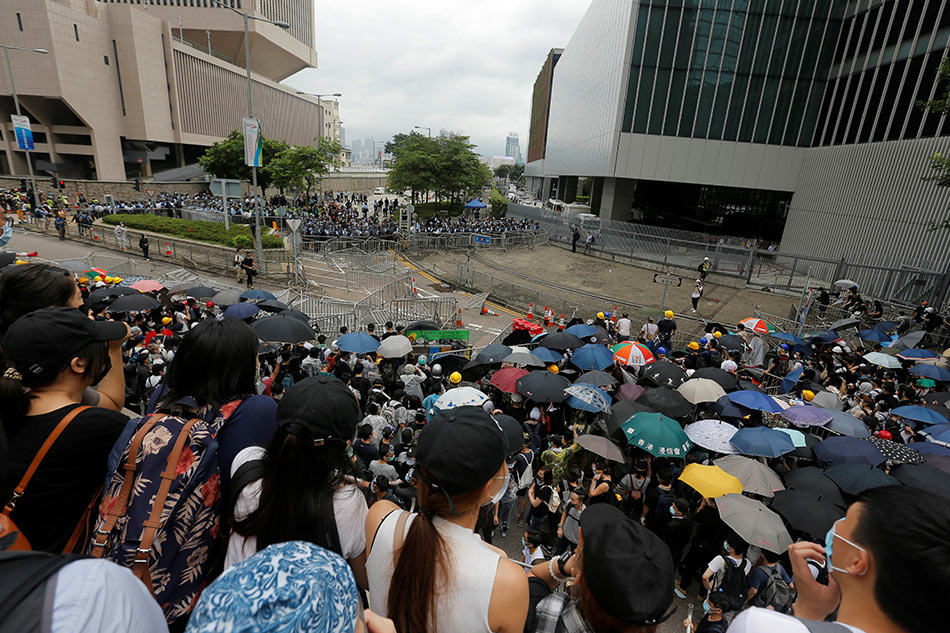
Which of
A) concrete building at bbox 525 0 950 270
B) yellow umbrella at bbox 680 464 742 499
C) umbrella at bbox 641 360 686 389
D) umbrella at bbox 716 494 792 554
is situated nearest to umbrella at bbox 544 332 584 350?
umbrella at bbox 641 360 686 389

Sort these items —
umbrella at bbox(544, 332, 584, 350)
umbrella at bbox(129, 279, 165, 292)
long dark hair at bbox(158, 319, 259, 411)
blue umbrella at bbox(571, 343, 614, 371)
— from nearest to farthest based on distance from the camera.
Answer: long dark hair at bbox(158, 319, 259, 411)
blue umbrella at bbox(571, 343, 614, 371)
umbrella at bbox(544, 332, 584, 350)
umbrella at bbox(129, 279, 165, 292)

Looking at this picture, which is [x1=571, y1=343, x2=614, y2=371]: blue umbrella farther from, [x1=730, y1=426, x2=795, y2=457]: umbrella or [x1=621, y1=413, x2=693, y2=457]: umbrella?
[x1=730, y1=426, x2=795, y2=457]: umbrella

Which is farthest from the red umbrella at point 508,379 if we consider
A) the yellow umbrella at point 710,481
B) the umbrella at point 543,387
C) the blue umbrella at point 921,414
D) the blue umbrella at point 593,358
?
the blue umbrella at point 921,414

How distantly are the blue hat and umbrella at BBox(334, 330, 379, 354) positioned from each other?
8362 millimetres

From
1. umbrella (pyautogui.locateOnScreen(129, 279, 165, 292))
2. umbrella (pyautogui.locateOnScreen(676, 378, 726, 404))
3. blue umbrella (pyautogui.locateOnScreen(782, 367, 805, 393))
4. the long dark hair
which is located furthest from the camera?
umbrella (pyautogui.locateOnScreen(129, 279, 165, 292))

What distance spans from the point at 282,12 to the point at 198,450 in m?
94.9

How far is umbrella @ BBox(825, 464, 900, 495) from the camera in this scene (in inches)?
210

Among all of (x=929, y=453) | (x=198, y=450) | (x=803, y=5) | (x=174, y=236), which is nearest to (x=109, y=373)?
(x=198, y=450)

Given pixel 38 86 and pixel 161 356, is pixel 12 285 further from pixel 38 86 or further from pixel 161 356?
pixel 38 86

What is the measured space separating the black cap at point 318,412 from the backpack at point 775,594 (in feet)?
14.7

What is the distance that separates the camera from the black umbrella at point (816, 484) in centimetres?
528

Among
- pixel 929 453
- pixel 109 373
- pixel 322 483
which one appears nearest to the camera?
pixel 322 483

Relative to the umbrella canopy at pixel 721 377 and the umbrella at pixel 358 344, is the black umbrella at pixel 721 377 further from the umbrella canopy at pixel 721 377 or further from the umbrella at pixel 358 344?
the umbrella at pixel 358 344

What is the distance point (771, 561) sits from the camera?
192 inches
